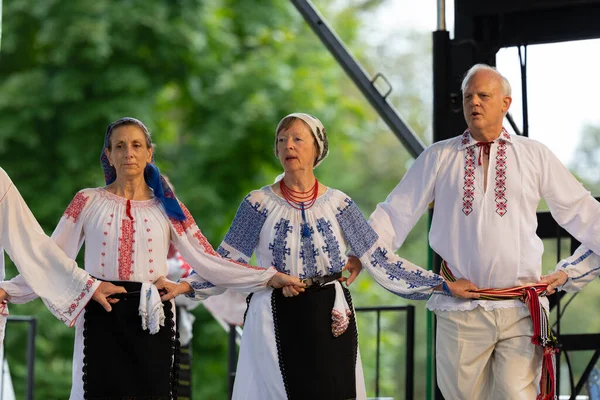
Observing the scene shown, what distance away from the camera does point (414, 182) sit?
440cm

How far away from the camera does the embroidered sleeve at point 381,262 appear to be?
4.26 metres

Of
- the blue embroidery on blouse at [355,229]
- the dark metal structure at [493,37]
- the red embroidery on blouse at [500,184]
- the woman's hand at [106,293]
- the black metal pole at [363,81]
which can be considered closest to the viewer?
the woman's hand at [106,293]

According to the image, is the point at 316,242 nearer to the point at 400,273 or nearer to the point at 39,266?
the point at 400,273

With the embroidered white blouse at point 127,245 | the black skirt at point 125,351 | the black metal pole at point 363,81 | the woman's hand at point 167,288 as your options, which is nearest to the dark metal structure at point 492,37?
the black metal pole at point 363,81

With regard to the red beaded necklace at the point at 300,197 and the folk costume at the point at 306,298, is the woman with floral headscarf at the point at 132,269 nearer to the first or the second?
the folk costume at the point at 306,298

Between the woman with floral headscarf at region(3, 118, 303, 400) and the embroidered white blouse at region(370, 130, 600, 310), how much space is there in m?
0.66

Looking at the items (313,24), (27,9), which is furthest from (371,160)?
(313,24)

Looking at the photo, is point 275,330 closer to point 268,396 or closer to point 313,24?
point 268,396

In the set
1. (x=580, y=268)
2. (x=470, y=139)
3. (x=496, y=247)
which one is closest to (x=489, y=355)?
(x=496, y=247)

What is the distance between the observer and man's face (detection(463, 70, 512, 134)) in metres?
4.20

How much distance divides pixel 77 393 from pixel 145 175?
0.92 metres

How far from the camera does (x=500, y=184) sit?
13.7ft

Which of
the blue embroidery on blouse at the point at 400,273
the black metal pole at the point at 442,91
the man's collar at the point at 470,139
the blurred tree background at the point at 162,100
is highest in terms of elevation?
the blurred tree background at the point at 162,100

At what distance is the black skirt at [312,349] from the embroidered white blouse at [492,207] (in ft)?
1.45
